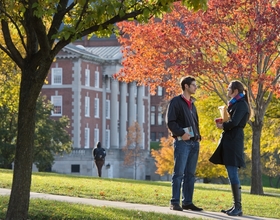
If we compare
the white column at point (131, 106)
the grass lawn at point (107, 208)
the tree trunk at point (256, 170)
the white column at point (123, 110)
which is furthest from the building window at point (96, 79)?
the grass lawn at point (107, 208)

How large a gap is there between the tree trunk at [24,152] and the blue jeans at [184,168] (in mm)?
3180

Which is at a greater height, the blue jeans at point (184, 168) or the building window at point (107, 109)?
the building window at point (107, 109)

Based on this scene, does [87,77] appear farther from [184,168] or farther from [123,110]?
[184,168]

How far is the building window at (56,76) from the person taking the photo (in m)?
97.0

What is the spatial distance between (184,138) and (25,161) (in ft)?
10.6

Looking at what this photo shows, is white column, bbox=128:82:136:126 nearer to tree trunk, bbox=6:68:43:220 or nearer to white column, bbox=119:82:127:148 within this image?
white column, bbox=119:82:127:148

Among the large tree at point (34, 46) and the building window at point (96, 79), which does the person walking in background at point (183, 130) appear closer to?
the large tree at point (34, 46)

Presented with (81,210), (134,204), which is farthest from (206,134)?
(81,210)

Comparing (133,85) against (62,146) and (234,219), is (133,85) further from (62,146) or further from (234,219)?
(234,219)

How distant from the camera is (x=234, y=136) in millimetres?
14758

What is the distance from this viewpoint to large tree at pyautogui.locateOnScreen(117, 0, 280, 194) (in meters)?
26.1

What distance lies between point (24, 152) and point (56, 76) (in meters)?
86.0

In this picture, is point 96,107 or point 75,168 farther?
point 96,107

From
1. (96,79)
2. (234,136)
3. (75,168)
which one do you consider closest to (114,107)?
(96,79)
